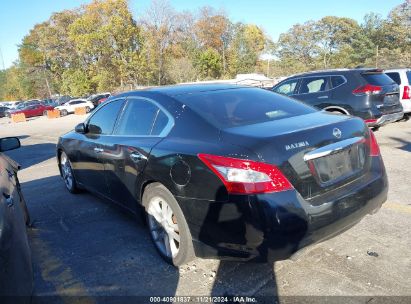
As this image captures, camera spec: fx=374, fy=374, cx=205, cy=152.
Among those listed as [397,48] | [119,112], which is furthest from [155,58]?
[119,112]

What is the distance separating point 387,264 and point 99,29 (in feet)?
151

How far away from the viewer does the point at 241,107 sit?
3514 mm

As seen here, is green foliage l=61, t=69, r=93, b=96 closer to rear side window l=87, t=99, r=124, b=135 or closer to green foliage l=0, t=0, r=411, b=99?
green foliage l=0, t=0, r=411, b=99

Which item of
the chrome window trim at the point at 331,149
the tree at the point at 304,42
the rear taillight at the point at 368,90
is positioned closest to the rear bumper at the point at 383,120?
the rear taillight at the point at 368,90

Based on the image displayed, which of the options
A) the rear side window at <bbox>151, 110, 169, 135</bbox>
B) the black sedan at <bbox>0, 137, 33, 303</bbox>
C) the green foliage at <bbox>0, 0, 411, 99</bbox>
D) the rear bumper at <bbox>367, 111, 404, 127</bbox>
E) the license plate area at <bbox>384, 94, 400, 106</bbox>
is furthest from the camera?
the green foliage at <bbox>0, 0, 411, 99</bbox>

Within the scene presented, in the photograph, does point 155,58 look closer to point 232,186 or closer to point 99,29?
point 99,29

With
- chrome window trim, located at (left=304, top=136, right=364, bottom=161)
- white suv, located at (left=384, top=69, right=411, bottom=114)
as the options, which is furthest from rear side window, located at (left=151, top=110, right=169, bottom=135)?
white suv, located at (left=384, top=69, right=411, bottom=114)

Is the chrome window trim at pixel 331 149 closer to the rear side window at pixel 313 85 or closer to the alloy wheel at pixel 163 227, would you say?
the alloy wheel at pixel 163 227

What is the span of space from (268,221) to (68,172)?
416cm

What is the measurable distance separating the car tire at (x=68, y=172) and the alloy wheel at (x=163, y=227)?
95.7 inches

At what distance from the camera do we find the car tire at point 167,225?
304cm

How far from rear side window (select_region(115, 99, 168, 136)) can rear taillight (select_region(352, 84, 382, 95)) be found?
Result: 232 inches

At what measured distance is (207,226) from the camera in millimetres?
2795

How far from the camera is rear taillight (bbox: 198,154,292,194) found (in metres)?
2.55
